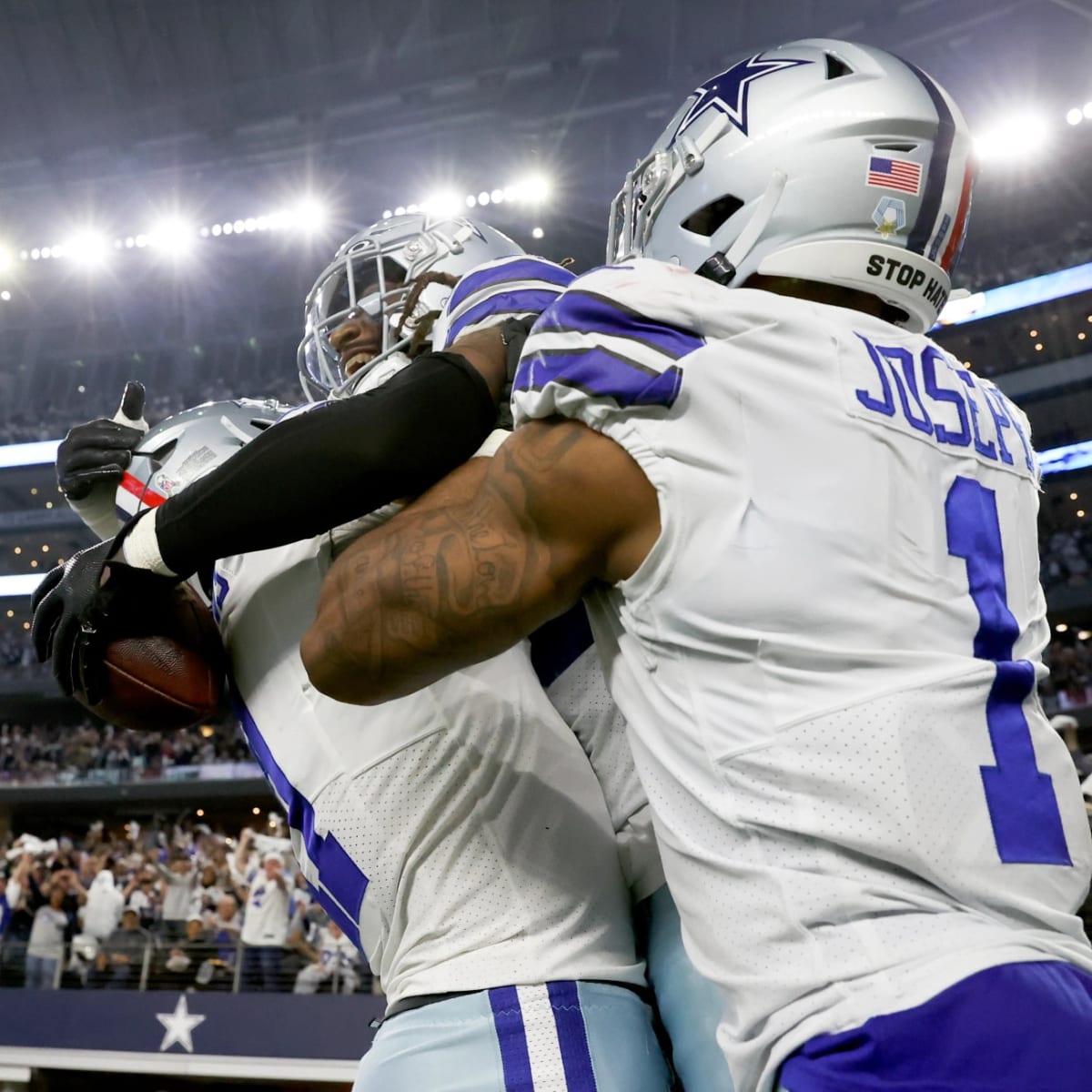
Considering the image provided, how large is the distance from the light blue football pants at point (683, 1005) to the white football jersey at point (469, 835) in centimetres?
4

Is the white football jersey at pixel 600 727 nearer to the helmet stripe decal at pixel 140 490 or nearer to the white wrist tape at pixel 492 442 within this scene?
the white wrist tape at pixel 492 442

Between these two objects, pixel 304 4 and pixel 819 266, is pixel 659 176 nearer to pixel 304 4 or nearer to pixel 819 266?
pixel 819 266

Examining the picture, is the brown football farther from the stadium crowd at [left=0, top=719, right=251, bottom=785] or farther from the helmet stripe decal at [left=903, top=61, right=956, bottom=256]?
the stadium crowd at [left=0, top=719, right=251, bottom=785]

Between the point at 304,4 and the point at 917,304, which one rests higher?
the point at 304,4

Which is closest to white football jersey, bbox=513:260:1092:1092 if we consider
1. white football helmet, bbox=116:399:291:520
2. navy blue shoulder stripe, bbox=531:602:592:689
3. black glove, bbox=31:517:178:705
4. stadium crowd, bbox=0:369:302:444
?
navy blue shoulder stripe, bbox=531:602:592:689

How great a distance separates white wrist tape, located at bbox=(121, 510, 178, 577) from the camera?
5.22 feet

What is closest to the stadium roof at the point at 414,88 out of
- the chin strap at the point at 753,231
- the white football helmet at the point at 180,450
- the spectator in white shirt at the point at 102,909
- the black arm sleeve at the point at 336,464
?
the spectator in white shirt at the point at 102,909

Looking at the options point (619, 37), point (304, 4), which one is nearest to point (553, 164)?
point (619, 37)

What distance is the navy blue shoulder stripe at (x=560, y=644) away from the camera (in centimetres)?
175

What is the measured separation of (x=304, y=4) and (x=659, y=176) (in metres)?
16.3

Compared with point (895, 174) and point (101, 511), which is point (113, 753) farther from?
point (895, 174)

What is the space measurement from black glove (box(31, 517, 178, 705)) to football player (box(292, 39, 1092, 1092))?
430 millimetres

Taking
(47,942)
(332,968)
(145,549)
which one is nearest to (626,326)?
(145,549)

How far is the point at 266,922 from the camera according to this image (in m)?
8.18
